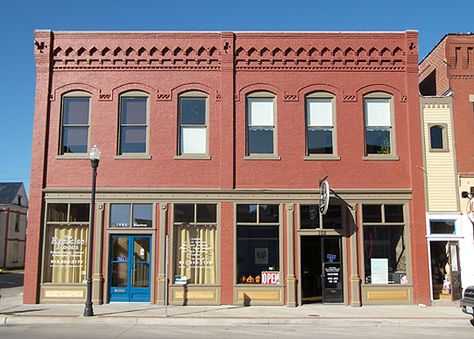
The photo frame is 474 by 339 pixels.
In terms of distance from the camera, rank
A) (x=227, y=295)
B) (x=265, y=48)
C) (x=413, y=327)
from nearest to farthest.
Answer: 1. (x=413, y=327)
2. (x=227, y=295)
3. (x=265, y=48)

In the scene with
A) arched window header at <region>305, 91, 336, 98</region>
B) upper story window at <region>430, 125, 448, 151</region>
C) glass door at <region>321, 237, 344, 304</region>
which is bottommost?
glass door at <region>321, 237, 344, 304</region>

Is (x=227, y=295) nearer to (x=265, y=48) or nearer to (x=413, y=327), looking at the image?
(x=413, y=327)

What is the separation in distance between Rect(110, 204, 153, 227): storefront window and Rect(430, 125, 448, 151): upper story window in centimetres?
1024

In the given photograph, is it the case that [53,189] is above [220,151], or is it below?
below

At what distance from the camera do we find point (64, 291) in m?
18.2

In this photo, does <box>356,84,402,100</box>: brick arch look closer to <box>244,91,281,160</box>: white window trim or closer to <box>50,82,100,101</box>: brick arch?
<box>244,91,281,160</box>: white window trim

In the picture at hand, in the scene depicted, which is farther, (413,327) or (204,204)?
(204,204)

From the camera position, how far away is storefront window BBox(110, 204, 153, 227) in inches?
733

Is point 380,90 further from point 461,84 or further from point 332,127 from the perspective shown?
point 461,84

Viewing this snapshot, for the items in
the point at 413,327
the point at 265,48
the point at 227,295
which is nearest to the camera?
the point at 413,327

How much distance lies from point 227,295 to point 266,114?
21.2 ft

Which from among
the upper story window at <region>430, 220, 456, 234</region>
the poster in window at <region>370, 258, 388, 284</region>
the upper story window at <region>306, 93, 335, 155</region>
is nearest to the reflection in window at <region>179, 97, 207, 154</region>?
the upper story window at <region>306, 93, 335, 155</region>

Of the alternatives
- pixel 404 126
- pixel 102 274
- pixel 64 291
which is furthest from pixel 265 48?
pixel 64 291

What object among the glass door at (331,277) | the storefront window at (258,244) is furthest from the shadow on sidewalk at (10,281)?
the glass door at (331,277)
